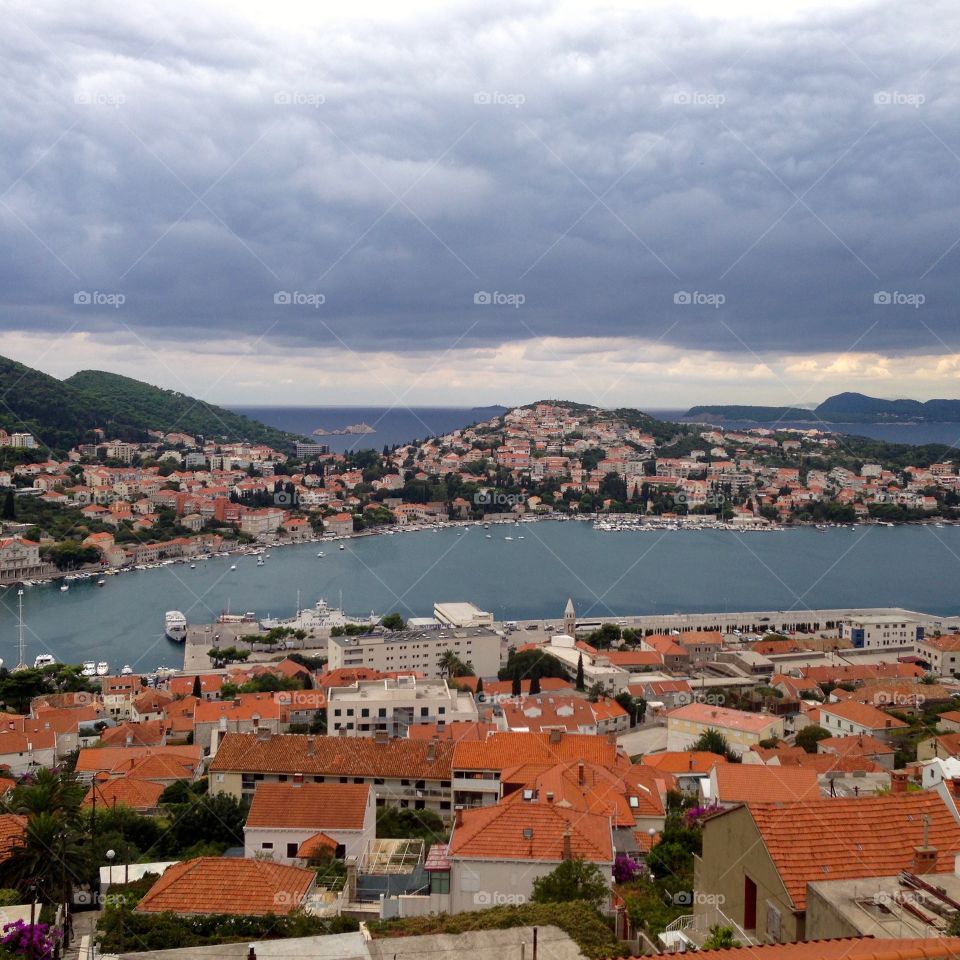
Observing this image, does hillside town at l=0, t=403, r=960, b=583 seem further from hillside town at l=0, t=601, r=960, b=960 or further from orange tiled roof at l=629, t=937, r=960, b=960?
orange tiled roof at l=629, t=937, r=960, b=960

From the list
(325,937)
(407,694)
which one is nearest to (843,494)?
(407,694)

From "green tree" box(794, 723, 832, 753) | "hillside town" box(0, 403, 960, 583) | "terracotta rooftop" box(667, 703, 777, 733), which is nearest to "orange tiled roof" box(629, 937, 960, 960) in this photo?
"terracotta rooftop" box(667, 703, 777, 733)

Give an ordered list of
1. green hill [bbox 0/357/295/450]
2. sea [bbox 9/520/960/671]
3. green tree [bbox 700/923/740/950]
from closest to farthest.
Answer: green tree [bbox 700/923/740/950] < sea [bbox 9/520/960/671] < green hill [bbox 0/357/295/450]

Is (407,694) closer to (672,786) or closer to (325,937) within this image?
(672,786)

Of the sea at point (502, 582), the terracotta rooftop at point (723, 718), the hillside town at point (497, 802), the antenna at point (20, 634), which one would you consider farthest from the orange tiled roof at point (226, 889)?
the sea at point (502, 582)

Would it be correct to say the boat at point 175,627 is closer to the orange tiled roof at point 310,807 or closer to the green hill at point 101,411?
the orange tiled roof at point 310,807
